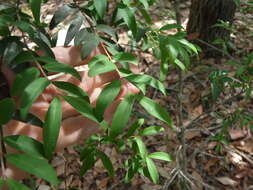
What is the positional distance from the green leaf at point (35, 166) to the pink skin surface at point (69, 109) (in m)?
0.27

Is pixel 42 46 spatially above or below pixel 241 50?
above

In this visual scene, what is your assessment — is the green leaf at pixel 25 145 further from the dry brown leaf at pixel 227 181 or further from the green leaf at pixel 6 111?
the dry brown leaf at pixel 227 181

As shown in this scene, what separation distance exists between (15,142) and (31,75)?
0.15m

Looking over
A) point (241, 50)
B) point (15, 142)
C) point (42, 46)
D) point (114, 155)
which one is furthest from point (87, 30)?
point (241, 50)

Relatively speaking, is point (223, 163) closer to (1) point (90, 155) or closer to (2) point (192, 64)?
(2) point (192, 64)

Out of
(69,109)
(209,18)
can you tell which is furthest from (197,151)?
(209,18)

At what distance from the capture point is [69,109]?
3.33 feet

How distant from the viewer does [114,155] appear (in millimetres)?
1849

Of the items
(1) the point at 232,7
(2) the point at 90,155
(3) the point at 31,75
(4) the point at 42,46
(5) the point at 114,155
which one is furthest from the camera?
(1) the point at 232,7

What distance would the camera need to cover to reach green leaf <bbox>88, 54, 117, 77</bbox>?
28.7 inches

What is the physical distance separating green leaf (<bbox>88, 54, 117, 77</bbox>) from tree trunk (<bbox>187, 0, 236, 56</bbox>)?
1.51 meters

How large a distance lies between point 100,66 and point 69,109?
0.32 metres

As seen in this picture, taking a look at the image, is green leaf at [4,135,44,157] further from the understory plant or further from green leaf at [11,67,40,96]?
green leaf at [11,67,40,96]

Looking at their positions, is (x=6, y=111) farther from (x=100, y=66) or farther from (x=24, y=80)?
(x=100, y=66)
